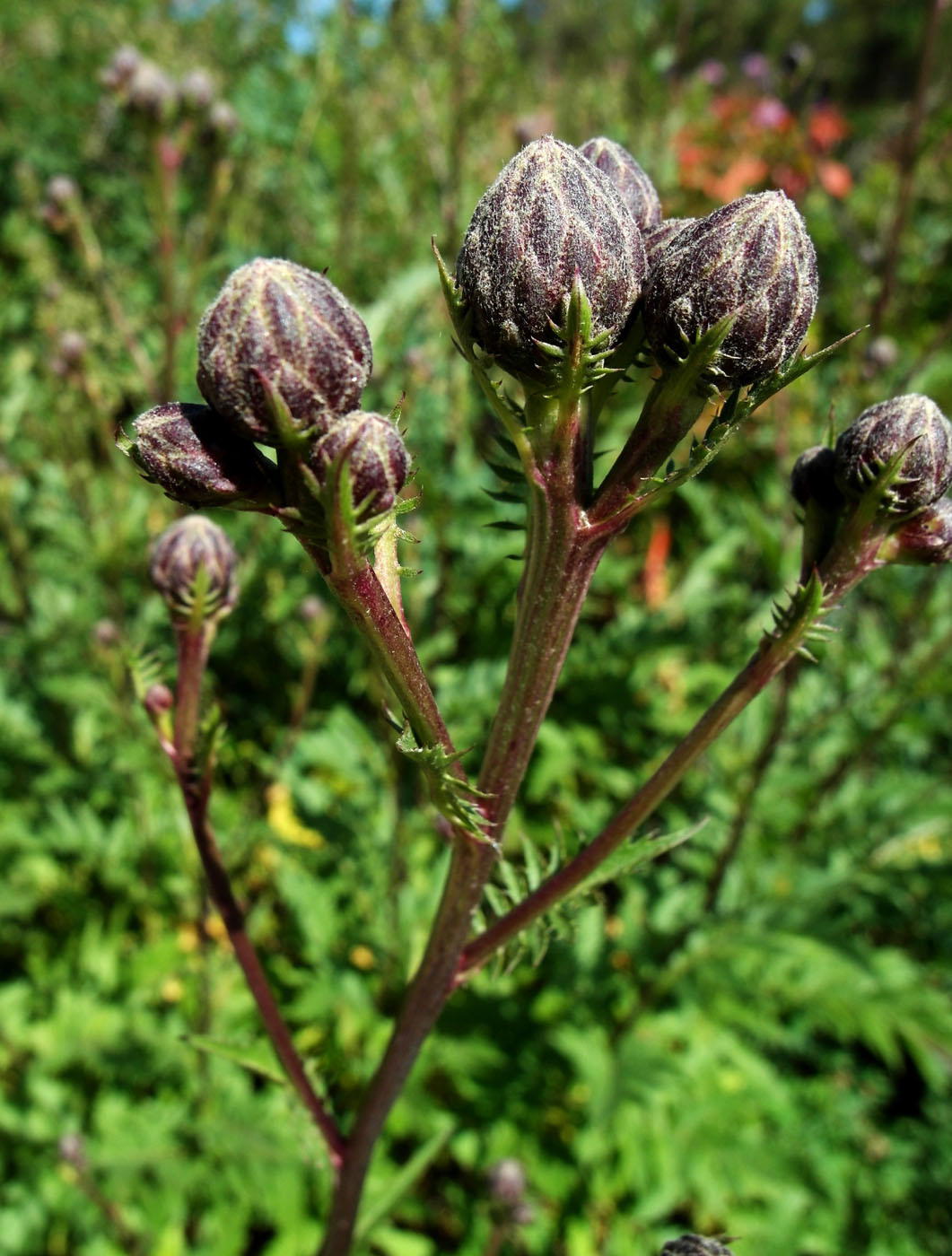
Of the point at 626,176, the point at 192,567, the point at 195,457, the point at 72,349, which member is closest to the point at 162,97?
the point at 72,349

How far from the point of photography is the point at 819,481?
1.08 metres

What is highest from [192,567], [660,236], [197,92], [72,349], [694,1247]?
[197,92]

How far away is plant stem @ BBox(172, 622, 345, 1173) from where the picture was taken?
47.6 inches

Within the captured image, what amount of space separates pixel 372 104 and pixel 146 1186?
544cm

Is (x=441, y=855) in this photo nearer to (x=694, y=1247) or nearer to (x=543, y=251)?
(x=694, y=1247)

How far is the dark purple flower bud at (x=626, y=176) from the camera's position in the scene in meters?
1.00

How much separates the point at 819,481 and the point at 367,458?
56cm

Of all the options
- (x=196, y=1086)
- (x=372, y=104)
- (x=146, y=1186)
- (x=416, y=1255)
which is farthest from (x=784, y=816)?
(x=372, y=104)

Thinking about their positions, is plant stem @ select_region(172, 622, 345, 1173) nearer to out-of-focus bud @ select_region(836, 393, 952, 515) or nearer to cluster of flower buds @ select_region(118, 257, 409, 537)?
cluster of flower buds @ select_region(118, 257, 409, 537)

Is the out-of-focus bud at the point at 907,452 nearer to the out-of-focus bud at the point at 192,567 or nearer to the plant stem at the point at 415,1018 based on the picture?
the plant stem at the point at 415,1018

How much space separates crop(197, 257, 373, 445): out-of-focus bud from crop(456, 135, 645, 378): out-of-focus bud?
13 cm

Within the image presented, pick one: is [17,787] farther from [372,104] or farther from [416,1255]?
[372,104]

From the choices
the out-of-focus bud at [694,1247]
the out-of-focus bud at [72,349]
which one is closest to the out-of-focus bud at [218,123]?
the out-of-focus bud at [72,349]

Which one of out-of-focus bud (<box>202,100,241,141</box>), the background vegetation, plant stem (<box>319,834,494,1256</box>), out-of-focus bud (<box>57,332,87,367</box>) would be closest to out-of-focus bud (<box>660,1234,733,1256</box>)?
plant stem (<box>319,834,494,1256</box>)
